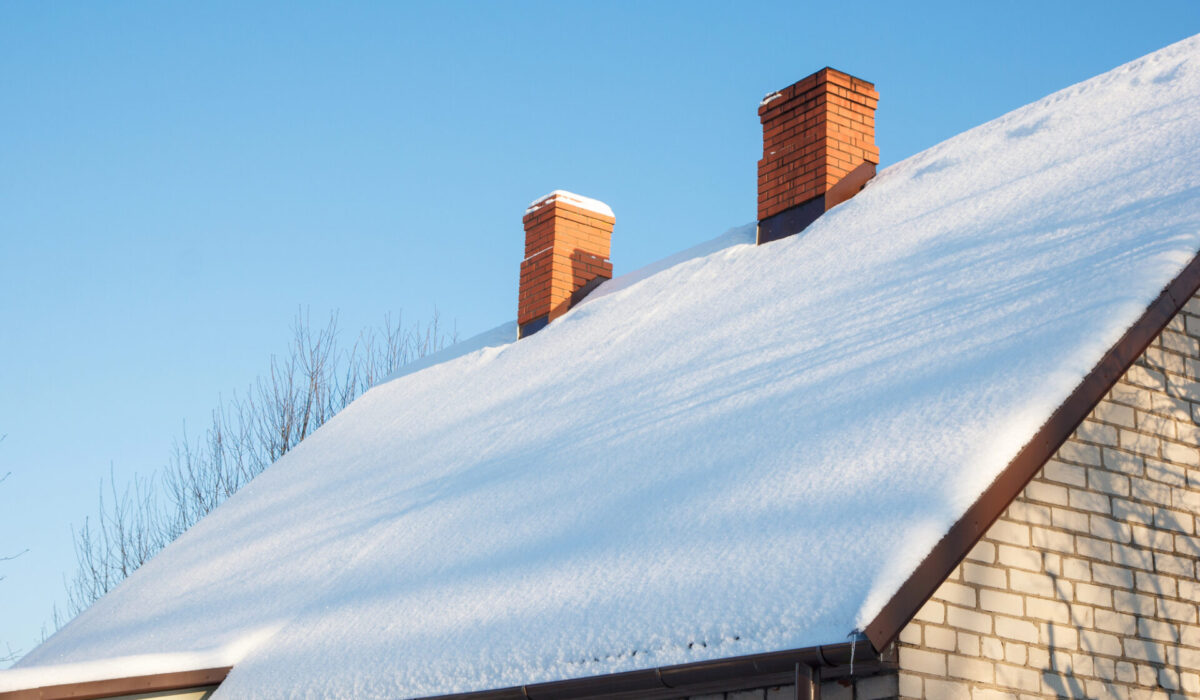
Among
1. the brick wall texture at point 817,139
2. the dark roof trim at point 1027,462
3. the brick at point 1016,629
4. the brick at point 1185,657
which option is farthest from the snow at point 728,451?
the brick at point 1185,657

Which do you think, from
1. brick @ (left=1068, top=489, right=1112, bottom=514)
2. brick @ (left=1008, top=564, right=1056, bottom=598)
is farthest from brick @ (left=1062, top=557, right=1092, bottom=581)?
brick @ (left=1068, top=489, right=1112, bottom=514)

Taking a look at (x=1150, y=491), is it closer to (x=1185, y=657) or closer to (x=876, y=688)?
(x=1185, y=657)

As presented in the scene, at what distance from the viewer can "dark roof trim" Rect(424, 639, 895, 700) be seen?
5.05m

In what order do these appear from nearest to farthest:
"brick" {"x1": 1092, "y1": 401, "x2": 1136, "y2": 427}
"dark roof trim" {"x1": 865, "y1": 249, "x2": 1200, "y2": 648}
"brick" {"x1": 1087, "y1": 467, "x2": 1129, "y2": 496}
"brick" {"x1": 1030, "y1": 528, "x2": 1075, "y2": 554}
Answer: "dark roof trim" {"x1": 865, "y1": 249, "x2": 1200, "y2": 648}, "brick" {"x1": 1030, "y1": 528, "x2": 1075, "y2": 554}, "brick" {"x1": 1087, "y1": 467, "x2": 1129, "y2": 496}, "brick" {"x1": 1092, "y1": 401, "x2": 1136, "y2": 427}

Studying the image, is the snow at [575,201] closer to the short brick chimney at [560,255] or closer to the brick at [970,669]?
the short brick chimney at [560,255]

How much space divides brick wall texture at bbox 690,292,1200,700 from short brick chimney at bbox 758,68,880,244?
4.05m

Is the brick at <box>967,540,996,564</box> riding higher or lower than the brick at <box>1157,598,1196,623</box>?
higher

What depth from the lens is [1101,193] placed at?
7520 millimetres

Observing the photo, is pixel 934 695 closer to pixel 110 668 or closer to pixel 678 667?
pixel 678 667

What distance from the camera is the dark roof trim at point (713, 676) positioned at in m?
5.05

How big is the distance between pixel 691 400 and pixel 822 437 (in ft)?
5.74

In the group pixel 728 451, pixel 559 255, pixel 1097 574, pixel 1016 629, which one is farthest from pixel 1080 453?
pixel 559 255

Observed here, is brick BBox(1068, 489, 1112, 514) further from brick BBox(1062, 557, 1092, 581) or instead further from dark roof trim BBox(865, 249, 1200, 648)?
dark roof trim BBox(865, 249, 1200, 648)

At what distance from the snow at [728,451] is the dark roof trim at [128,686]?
97 millimetres
